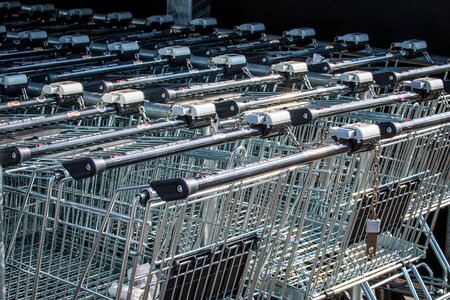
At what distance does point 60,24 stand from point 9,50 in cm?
177

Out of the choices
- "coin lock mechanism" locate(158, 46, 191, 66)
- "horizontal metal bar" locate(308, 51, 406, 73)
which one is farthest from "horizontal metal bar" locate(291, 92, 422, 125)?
"coin lock mechanism" locate(158, 46, 191, 66)

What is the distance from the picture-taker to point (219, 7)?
30.0 ft

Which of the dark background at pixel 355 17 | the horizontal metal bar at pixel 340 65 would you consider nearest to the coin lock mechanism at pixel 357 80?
the horizontal metal bar at pixel 340 65

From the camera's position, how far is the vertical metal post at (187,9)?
8945 mm

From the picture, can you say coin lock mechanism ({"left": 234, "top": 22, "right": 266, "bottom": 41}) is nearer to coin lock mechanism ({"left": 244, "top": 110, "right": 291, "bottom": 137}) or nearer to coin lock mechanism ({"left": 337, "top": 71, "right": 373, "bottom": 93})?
coin lock mechanism ({"left": 337, "top": 71, "right": 373, "bottom": 93})

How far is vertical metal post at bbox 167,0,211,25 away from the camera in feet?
29.3

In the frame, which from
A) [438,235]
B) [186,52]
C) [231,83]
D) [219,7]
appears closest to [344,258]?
[231,83]

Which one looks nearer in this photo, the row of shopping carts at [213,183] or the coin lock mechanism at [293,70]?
the row of shopping carts at [213,183]

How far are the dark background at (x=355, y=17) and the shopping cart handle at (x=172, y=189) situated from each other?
4467 millimetres

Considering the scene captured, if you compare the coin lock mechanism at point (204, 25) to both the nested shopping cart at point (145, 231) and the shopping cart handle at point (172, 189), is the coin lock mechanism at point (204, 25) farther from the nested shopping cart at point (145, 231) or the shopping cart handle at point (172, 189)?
the shopping cart handle at point (172, 189)

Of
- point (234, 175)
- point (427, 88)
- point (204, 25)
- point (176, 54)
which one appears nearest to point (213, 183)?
point (234, 175)

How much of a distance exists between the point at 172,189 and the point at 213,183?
197 mm

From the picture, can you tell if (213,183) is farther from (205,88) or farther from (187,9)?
(187,9)

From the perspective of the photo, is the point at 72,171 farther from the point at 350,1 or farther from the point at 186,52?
the point at 350,1
